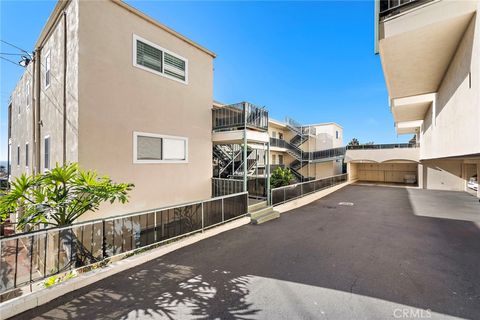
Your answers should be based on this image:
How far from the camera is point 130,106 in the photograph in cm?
599

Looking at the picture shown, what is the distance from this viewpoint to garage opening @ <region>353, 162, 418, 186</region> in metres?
22.3

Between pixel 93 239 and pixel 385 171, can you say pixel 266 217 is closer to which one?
pixel 93 239

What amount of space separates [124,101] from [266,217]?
6.45 m

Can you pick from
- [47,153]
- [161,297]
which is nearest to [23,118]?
[47,153]

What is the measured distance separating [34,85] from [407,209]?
1791cm

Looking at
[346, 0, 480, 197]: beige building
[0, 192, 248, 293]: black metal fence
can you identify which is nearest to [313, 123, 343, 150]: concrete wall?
[346, 0, 480, 197]: beige building

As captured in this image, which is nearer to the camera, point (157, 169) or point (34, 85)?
point (157, 169)

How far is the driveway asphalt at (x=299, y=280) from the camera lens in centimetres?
295

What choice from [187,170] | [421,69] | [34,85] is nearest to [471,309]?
[187,170]

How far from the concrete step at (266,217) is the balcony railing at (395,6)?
7358 millimetres

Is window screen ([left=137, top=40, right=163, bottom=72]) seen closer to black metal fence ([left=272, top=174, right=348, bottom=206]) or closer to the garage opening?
black metal fence ([left=272, top=174, right=348, bottom=206])

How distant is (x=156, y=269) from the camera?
413 centimetres

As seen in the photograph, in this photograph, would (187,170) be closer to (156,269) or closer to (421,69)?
(156,269)

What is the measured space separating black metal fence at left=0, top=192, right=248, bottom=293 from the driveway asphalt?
0.57m
